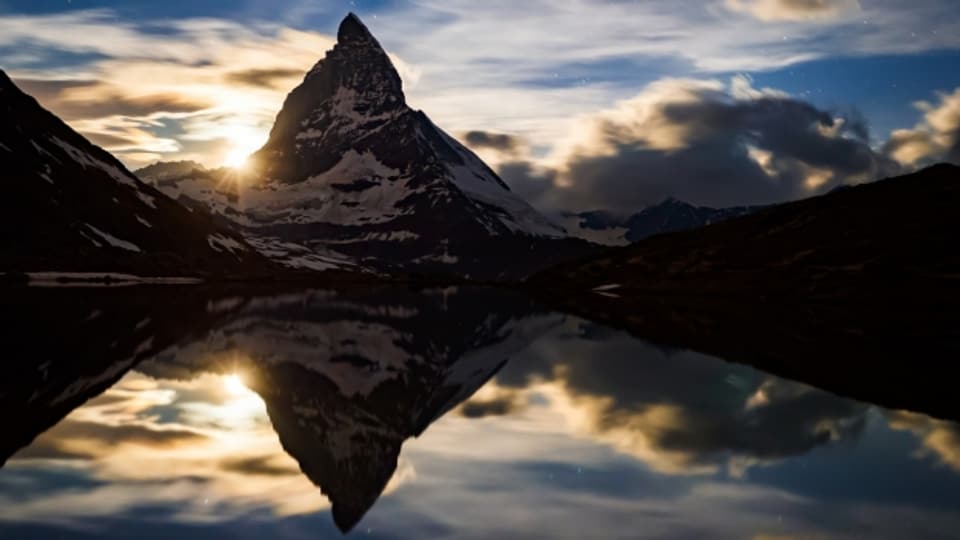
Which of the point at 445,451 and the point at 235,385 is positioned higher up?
the point at 235,385

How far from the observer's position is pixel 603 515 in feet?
60.4

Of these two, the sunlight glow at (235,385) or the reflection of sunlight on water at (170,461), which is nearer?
the reflection of sunlight on water at (170,461)

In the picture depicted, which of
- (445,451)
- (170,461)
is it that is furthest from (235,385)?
(445,451)

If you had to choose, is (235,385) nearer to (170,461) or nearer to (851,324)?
(170,461)

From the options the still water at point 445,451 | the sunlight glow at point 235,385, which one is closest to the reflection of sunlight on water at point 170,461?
the still water at point 445,451

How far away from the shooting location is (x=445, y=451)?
26.0 m

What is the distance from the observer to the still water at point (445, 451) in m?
18.0

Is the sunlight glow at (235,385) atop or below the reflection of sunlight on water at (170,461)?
atop

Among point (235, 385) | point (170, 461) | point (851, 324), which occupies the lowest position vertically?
point (170, 461)

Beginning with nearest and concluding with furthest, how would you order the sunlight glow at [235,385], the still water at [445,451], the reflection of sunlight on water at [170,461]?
the still water at [445,451] < the reflection of sunlight on water at [170,461] < the sunlight glow at [235,385]

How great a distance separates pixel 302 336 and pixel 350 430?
133ft

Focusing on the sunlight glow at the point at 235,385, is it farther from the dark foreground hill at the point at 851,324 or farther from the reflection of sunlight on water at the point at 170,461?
the dark foreground hill at the point at 851,324

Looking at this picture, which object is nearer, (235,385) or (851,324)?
(235,385)

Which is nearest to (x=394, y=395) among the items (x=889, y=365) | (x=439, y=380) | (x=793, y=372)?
(x=439, y=380)
